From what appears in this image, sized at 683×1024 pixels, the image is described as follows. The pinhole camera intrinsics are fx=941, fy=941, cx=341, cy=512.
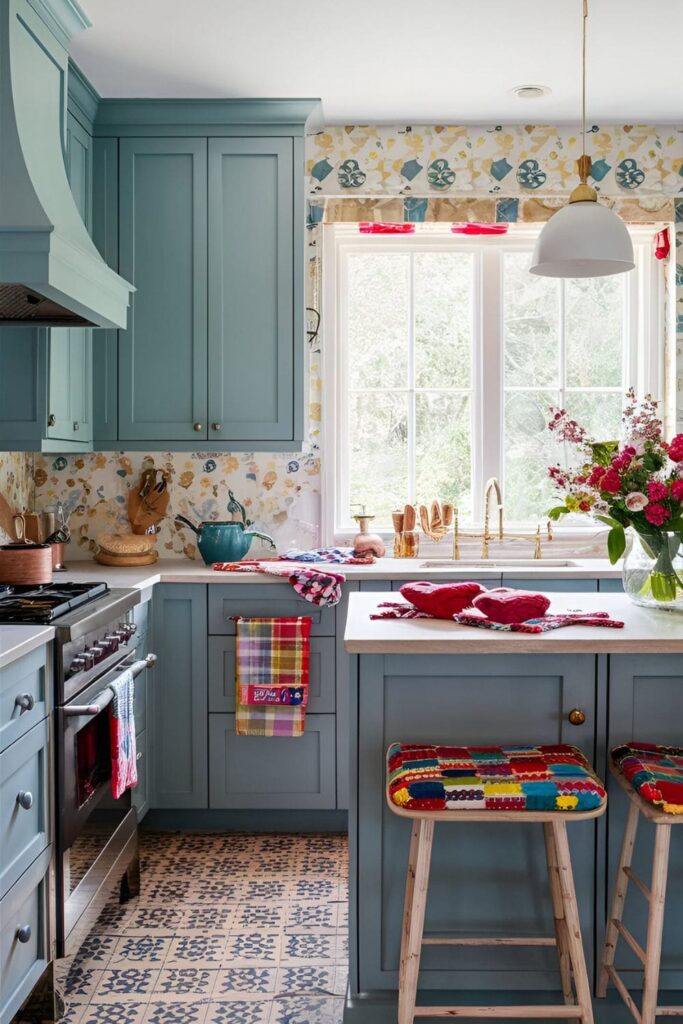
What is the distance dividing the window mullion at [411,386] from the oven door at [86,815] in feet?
5.92

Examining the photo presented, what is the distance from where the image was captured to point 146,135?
12.0ft

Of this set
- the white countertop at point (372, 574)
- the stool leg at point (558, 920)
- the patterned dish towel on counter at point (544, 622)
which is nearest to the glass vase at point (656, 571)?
the patterned dish towel on counter at point (544, 622)

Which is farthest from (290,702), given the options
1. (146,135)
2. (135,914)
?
(146,135)

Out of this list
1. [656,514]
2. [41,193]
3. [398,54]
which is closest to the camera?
[656,514]

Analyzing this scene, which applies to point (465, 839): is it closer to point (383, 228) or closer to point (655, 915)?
point (655, 915)

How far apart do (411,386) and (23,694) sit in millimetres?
2502

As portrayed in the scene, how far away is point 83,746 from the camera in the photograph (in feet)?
7.93

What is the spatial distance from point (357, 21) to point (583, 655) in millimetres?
2144

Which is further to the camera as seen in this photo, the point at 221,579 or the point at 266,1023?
the point at 221,579

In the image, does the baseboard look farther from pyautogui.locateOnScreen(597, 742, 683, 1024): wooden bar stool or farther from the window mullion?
pyautogui.locateOnScreen(597, 742, 683, 1024): wooden bar stool

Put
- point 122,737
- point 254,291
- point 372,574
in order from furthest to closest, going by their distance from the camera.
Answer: point 254,291 < point 372,574 < point 122,737

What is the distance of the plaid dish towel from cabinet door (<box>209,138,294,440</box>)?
2.59 feet

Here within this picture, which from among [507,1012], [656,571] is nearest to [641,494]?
[656,571]

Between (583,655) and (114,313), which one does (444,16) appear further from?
(583,655)
